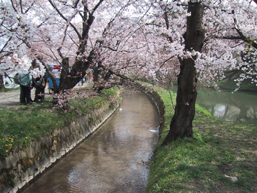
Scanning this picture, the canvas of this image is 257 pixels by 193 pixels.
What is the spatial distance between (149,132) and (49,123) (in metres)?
5.15

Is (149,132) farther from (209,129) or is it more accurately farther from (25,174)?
(25,174)

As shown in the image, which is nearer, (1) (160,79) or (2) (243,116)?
(1) (160,79)

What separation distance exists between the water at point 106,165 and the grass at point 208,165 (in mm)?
1035

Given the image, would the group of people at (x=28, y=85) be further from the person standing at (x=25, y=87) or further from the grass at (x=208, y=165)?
the grass at (x=208, y=165)

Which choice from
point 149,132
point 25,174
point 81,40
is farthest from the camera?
point 149,132

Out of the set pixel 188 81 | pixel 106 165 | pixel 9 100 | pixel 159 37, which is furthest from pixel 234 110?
pixel 9 100

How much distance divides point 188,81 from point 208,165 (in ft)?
7.20

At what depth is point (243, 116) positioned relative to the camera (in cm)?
1586

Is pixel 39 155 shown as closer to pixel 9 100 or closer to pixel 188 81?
pixel 188 81

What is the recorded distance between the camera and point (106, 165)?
7.12 meters

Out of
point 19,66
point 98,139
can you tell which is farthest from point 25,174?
point 98,139

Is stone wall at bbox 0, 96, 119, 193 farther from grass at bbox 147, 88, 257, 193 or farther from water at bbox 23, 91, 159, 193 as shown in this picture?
grass at bbox 147, 88, 257, 193

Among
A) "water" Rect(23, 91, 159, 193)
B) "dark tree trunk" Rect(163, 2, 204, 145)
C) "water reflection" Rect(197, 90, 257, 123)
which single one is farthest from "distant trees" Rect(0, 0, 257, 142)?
"water reflection" Rect(197, 90, 257, 123)

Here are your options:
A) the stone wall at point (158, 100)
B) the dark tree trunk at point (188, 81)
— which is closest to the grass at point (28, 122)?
the stone wall at point (158, 100)
